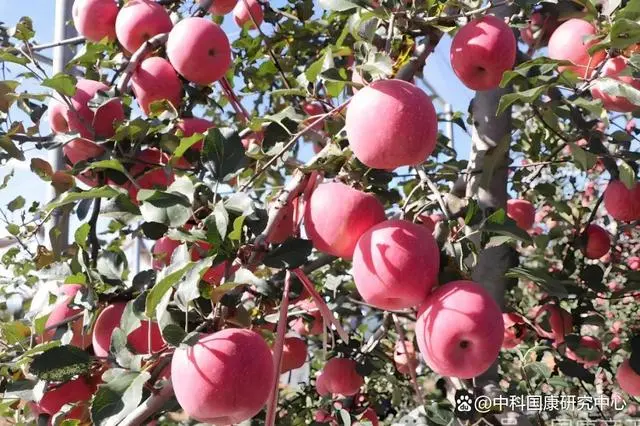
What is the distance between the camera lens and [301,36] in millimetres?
1659

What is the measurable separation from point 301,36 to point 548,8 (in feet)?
2.28

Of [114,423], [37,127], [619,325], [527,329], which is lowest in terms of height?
[619,325]

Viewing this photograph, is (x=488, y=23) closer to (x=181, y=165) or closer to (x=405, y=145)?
(x=405, y=145)

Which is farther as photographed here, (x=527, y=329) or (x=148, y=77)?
(x=527, y=329)

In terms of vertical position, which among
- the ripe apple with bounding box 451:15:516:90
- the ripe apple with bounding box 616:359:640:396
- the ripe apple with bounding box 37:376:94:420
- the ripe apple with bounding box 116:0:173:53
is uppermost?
the ripe apple with bounding box 116:0:173:53

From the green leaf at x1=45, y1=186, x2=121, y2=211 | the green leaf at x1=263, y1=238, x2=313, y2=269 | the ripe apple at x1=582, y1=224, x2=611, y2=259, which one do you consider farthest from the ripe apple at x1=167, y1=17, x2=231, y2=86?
the ripe apple at x1=582, y1=224, x2=611, y2=259

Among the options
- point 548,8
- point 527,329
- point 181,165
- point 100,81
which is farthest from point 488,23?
point 527,329

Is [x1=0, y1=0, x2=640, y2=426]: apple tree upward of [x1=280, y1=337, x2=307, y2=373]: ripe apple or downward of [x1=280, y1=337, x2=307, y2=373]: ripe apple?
upward

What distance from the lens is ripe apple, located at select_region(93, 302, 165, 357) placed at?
87 cm

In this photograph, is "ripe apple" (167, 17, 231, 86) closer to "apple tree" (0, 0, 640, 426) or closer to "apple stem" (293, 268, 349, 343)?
"apple tree" (0, 0, 640, 426)

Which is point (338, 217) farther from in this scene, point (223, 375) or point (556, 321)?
point (556, 321)

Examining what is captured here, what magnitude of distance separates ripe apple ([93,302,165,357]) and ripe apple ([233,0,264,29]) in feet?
2.73

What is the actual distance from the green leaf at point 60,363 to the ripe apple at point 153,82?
0.45 m

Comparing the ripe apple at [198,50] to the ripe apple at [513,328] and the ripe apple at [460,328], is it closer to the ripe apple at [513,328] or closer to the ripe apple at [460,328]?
the ripe apple at [460,328]
